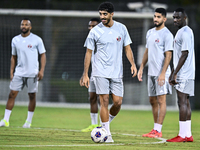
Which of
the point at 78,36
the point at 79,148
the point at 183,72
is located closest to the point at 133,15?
the point at 78,36

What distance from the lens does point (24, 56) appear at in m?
9.20

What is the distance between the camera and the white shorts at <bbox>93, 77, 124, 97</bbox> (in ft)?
22.0

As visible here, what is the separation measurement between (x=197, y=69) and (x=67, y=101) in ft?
21.9

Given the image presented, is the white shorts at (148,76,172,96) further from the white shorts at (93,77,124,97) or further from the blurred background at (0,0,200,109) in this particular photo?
the blurred background at (0,0,200,109)

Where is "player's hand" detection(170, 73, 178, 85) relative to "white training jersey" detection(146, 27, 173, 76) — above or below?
below

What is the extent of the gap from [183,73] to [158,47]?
3.54ft

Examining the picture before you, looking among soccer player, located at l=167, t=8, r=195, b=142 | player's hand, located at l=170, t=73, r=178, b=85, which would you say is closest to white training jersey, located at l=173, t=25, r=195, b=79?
soccer player, located at l=167, t=8, r=195, b=142

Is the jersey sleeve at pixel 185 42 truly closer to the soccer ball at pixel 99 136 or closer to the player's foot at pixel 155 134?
the player's foot at pixel 155 134

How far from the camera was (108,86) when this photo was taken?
22.2 ft

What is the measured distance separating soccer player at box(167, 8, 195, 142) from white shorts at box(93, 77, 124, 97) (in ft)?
3.12

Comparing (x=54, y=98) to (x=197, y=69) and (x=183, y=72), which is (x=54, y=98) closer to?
(x=197, y=69)

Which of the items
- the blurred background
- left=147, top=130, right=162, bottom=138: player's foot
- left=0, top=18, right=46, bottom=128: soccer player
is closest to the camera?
left=147, top=130, right=162, bottom=138: player's foot

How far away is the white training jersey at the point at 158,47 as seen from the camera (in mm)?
7832

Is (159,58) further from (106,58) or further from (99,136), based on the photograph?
(99,136)
